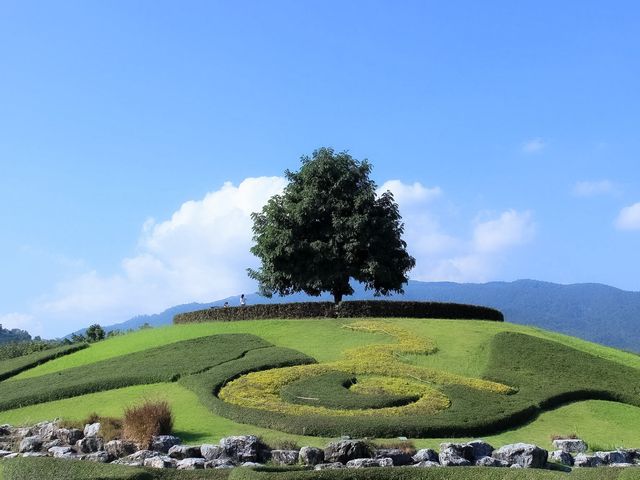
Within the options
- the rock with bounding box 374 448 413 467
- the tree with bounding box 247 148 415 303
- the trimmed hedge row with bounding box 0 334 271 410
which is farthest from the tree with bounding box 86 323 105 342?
the rock with bounding box 374 448 413 467

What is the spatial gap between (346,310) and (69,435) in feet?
56.1

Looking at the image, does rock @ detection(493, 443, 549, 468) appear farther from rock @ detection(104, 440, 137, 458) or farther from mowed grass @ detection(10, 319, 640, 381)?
mowed grass @ detection(10, 319, 640, 381)

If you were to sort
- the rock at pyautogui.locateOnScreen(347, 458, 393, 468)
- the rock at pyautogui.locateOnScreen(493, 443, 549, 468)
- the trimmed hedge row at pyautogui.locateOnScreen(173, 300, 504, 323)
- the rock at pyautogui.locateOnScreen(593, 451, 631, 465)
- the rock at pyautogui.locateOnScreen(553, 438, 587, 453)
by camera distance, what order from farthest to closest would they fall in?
the trimmed hedge row at pyautogui.locateOnScreen(173, 300, 504, 323)
the rock at pyautogui.locateOnScreen(553, 438, 587, 453)
the rock at pyautogui.locateOnScreen(593, 451, 631, 465)
the rock at pyautogui.locateOnScreen(493, 443, 549, 468)
the rock at pyautogui.locateOnScreen(347, 458, 393, 468)

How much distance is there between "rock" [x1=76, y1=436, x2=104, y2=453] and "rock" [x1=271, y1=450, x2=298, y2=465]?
4.11 m

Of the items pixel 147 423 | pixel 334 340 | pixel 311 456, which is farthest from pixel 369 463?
pixel 334 340

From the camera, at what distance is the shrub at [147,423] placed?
55.0 feet

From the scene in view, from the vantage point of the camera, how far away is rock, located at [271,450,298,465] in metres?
15.1

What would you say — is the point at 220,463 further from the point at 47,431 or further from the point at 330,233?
the point at 330,233

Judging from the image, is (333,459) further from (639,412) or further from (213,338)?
(213,338)

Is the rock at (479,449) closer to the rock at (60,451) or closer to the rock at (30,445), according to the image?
the rock at (60,451)

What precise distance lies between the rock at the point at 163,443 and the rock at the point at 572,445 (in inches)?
352

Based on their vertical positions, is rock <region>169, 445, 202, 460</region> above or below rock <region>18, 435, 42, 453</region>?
below

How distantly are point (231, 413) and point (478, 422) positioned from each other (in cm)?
644

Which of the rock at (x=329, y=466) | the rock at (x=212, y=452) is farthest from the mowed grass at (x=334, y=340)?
the rock at (x=329, y=466)
